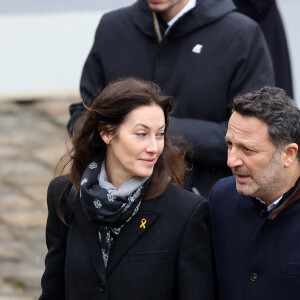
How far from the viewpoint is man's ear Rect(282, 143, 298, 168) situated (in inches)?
159

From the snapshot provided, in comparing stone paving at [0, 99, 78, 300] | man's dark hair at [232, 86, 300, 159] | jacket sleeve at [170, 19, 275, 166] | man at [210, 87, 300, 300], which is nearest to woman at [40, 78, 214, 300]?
man at [210, 87, 300, 300]

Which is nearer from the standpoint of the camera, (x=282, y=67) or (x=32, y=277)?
(x=282, y=67)

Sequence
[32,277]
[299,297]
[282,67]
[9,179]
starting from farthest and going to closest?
[9,179] < [32,277] < [282,67] < [299,297]

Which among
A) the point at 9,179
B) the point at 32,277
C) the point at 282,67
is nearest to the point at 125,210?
the point at 282,67

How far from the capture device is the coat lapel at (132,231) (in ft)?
14.0

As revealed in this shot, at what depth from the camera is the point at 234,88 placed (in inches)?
196

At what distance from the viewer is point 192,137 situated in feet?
16.1

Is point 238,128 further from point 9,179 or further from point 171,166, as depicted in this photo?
point 9,179

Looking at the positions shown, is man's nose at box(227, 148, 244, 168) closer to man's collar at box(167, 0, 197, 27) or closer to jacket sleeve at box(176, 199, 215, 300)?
jacket sleeve at box(176, 199, 215, 300)

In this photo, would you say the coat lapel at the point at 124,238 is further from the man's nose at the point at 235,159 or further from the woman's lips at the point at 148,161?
the man's nose at the point at 235,159

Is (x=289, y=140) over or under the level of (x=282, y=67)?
over

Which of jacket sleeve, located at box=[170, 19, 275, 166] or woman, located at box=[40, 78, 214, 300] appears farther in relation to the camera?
jacket sleeve, located at box=[170, 19, 275, 166]

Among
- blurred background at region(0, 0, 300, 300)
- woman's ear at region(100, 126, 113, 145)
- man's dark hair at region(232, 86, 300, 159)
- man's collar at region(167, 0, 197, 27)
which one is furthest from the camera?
blurred background at region(0, 0, 300, 300)

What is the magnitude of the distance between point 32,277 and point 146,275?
2.58 metres
